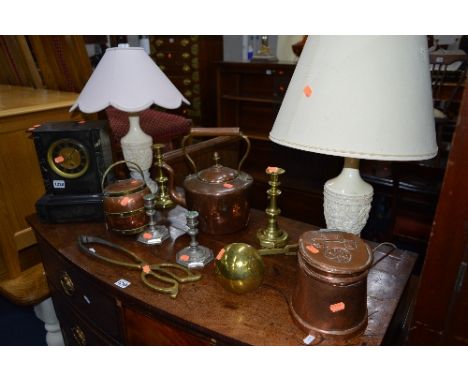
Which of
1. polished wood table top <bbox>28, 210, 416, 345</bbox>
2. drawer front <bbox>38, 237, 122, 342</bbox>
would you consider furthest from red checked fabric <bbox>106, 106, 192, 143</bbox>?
polished wood table top <bbox>28, 210, 416, 345</bbox>

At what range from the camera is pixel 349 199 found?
934 mm

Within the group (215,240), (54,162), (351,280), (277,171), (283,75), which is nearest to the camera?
(351,280)

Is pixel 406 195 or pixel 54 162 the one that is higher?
pixel 54 162

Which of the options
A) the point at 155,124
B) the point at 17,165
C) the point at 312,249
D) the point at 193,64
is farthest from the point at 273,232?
the point at 193,64

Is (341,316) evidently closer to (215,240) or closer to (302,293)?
(302,293)

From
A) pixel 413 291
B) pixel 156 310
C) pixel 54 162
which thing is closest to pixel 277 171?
pixel 156 310

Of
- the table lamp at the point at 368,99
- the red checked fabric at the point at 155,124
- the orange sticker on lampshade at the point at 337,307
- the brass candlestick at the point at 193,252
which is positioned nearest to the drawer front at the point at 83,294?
the brass candlestick at the point at 193,252

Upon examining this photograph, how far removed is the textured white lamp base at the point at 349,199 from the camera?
939mm

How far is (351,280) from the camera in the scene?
0.73 meters

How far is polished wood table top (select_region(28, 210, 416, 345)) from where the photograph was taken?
81 cm

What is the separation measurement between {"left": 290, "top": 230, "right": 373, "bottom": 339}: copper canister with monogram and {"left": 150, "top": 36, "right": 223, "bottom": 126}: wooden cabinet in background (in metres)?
3.65

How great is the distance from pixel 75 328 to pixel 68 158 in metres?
0.64

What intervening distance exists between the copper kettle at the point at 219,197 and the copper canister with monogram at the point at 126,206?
16 cm

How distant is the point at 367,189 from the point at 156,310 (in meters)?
0.65
